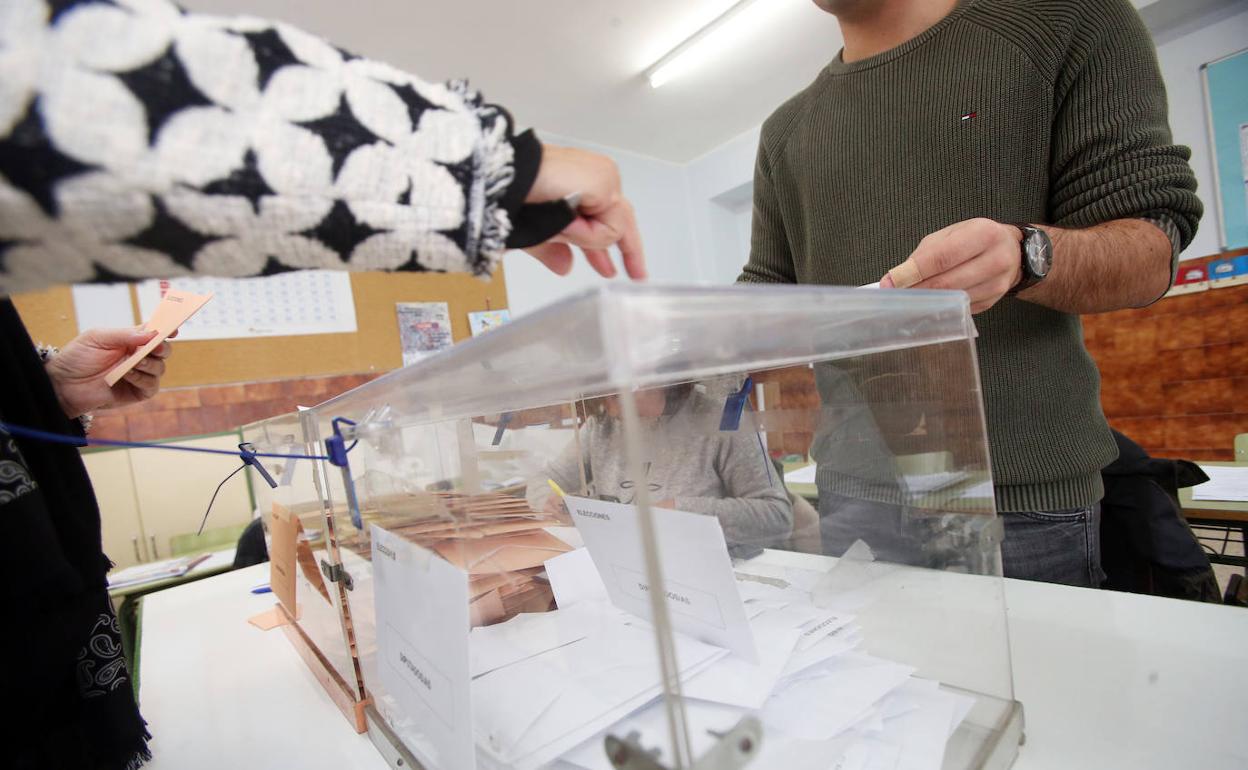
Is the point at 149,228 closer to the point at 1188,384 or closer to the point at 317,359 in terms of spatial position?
the point at 317,359

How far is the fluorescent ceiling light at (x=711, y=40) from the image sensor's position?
276 cm

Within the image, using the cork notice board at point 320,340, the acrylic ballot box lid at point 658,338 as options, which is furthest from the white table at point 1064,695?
the cork notice board at point 320,340

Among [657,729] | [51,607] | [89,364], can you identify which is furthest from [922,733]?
[89,364]

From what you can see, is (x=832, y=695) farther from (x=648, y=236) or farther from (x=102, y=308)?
(x=648, y=236)

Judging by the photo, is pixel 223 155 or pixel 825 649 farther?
pixel 825 649

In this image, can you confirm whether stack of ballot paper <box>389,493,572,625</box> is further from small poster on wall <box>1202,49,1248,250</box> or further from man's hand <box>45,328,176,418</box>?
small poster on wall <box>1202,49,1248,250</box>

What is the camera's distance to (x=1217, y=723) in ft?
1.48

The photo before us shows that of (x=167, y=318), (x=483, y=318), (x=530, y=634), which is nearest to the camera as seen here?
(x=530, y=634)

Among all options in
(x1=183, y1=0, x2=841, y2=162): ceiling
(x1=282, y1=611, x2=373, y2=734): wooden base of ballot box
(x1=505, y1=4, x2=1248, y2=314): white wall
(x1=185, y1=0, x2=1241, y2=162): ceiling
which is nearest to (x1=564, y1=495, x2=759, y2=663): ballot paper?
(x1=282, y1=611, x2=373, y2=734): wooden base of ballot box

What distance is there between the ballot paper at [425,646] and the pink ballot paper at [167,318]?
361 mm

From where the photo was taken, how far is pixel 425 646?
1.46 ft

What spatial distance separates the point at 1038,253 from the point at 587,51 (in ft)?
9.16

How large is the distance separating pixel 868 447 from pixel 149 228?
0.59m

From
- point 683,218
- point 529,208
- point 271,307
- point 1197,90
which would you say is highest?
point 683,218
